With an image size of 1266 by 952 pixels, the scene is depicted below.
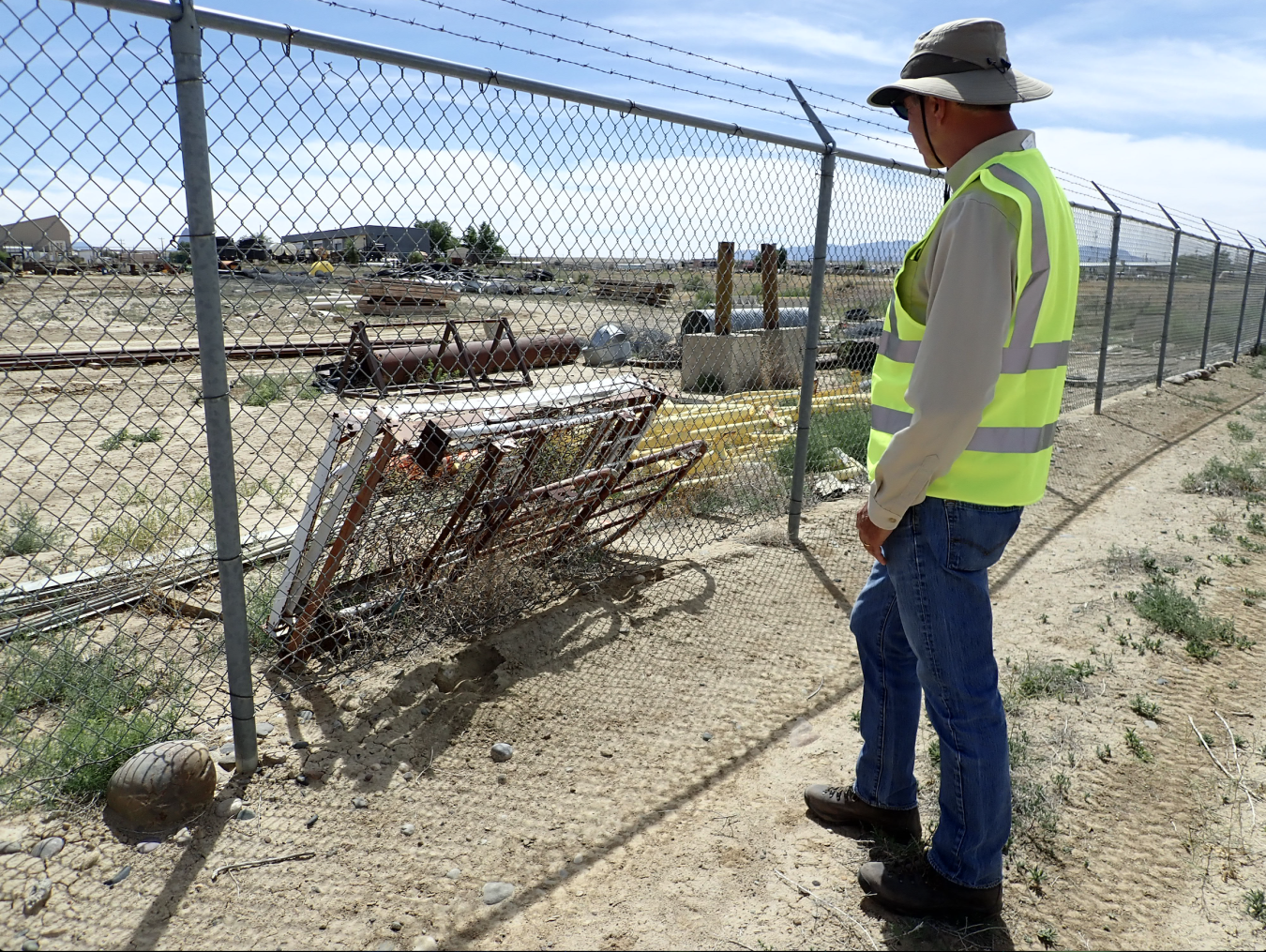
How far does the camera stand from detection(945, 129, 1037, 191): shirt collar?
2.10 meters

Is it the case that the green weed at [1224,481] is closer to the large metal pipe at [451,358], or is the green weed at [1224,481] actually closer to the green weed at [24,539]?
the large metal pipe at [451,358]

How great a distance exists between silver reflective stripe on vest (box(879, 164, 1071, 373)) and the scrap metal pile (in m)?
2.00

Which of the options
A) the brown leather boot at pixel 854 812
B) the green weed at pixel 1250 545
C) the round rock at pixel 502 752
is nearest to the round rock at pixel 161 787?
the round rock at pixel 502 752

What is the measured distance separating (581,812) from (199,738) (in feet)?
4.92

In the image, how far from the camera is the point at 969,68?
6.97 ft

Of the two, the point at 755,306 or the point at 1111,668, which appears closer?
the point at 1111,668

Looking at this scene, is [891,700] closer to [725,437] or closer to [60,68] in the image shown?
[60,68]

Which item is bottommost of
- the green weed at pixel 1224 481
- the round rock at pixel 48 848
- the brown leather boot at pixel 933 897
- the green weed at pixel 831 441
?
the round rock at pixel 48 848

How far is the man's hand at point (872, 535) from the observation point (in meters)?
2.20

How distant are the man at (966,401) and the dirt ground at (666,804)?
459mm

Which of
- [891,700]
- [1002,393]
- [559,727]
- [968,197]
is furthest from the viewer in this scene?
[559,727]

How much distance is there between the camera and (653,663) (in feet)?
13.0

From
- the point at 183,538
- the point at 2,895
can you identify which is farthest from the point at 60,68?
the point at 183,538

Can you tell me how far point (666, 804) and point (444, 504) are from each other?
1792 millimetres
